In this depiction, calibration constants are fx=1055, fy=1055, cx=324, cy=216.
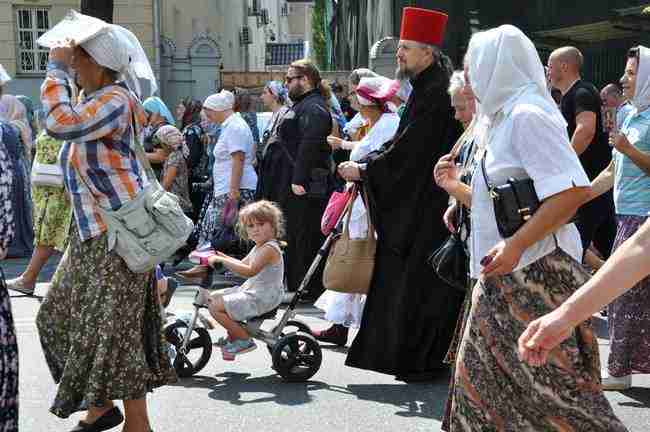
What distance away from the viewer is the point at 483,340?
3525 mm

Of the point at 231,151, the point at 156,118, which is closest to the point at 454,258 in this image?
the point at 231,151

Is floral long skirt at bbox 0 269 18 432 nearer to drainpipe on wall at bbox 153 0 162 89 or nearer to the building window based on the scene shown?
drainpipe on wall at bbox 153 0 162 89

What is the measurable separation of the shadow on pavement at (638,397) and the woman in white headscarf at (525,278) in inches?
88.6

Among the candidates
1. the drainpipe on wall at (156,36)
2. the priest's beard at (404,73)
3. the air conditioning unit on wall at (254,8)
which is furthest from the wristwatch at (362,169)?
the air conditioning unit on wall at (254,8)

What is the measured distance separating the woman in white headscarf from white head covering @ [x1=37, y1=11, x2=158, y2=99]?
5.44 feet

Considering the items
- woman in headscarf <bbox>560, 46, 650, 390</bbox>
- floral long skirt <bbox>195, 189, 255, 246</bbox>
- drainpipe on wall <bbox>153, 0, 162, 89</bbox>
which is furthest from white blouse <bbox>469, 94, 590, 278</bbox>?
drainpipe on wall <bbox>153, 0, 162, 89</bbox>

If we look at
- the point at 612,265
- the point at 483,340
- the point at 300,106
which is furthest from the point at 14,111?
the point at 612,265

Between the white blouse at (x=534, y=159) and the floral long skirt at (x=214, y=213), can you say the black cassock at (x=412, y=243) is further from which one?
the floral long skirt at (x=214, y=213)

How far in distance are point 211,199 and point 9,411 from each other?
6447mm

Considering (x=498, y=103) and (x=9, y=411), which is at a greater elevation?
(x=498, y=103)

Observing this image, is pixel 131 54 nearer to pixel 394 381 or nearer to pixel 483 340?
pixel 483 340

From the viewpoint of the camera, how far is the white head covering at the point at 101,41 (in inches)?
177

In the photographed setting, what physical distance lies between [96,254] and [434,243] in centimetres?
214

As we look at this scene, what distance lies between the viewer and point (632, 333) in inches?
227
